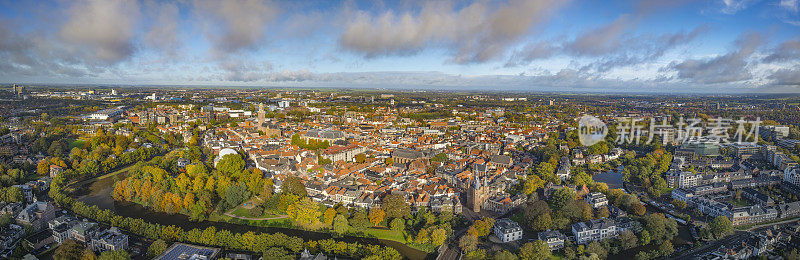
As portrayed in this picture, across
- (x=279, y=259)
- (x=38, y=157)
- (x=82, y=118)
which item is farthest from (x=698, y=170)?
(x=82, y=118)

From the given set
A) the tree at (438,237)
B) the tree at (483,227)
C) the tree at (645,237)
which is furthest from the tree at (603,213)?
the tree at (438,237)

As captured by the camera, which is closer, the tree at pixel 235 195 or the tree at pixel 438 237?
the tree at pixel 438 237

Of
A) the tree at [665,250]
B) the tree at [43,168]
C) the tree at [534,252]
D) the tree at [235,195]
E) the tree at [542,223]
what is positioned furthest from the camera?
the tree at [43,168]

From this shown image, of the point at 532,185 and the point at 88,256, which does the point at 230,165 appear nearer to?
the point at 88,256

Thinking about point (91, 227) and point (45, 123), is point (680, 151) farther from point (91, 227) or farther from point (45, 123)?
point (45, 123)

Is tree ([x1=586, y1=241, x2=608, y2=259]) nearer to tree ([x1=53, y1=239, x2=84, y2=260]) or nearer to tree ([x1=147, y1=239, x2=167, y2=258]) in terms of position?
tree ([x1=147, y1=239, x2=167, y2=258])

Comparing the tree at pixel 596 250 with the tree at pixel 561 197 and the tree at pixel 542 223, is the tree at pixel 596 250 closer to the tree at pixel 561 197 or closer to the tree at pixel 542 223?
the tree at pixel 542 223
